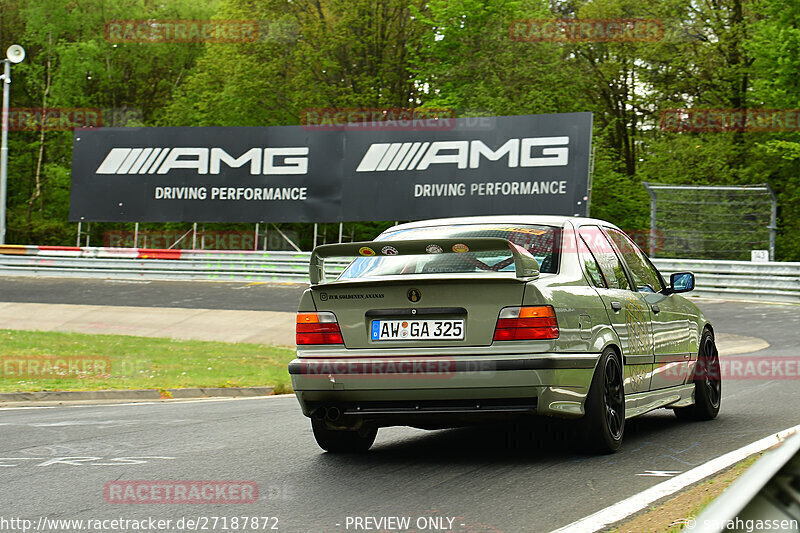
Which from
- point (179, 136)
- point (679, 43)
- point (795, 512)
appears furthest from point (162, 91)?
point (795, 512)

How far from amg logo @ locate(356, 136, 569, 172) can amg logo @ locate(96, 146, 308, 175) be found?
265 centimetres

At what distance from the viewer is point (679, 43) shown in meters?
43.0

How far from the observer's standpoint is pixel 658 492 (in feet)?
17.1

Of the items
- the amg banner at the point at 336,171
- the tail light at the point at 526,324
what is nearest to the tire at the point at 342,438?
the tail light at the point at 526,324

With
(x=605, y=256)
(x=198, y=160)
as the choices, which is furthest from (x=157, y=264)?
(x=605, y=256)

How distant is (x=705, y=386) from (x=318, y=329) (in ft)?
12.3

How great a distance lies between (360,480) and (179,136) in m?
31.5

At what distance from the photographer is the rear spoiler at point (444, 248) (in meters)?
6.01

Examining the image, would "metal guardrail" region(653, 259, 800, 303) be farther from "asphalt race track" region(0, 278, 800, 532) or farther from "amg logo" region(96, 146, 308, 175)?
"asphalt race track" region(0, 278, 800, 532)

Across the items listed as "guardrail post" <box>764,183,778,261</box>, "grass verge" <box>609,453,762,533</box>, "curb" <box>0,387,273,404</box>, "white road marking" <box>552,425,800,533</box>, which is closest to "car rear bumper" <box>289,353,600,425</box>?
"white road marking" <box>552,425,800,533</box>

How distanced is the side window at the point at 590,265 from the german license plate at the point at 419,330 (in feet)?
3.94

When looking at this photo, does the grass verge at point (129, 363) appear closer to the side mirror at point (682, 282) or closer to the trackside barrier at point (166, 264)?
the side mirror at point (682, 282)

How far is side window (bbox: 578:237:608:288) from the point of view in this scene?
6.87 meters

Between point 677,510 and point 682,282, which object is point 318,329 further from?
point 682,282
